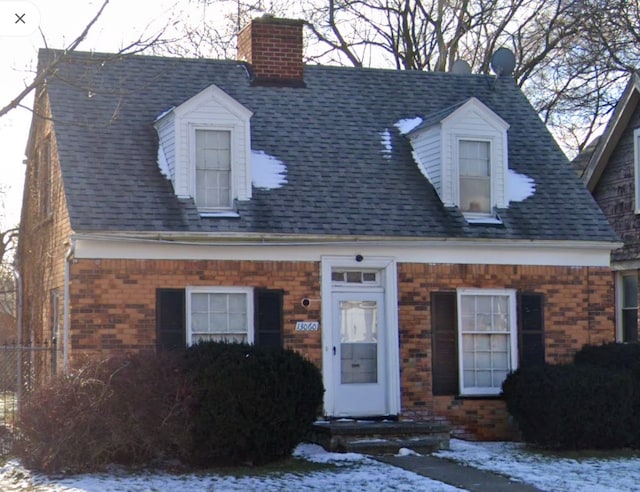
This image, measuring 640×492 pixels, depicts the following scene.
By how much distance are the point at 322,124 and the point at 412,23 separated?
50.1ft

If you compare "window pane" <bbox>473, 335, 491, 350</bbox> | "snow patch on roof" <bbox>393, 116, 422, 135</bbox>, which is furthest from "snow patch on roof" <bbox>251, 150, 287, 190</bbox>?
"window pane" <bbox>473, 335, 491, 350</bbox>

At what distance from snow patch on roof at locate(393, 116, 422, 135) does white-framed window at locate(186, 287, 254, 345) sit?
448cm

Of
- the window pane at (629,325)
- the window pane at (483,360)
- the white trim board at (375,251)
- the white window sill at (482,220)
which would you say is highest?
the white window sill at (482,220)

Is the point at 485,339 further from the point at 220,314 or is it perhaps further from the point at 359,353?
the point at 220,314

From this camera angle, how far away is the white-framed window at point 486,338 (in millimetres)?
17219

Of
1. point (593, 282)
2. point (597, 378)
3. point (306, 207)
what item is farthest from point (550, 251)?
point (306, 207)

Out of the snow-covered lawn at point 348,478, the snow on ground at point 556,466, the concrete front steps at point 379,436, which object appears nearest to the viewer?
the snow-covered lawn at point 348,478

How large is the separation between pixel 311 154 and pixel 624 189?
7.48 m

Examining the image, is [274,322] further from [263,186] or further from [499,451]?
[499,451]

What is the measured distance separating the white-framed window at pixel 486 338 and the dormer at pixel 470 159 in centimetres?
130

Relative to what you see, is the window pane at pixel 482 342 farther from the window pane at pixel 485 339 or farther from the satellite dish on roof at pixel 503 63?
the satellite dish on roof at pixel 503 63

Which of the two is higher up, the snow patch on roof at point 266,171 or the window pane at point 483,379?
the snow patch on roof at point 266,171

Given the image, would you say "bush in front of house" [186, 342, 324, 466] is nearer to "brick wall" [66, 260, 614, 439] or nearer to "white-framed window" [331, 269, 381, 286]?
"brick wall" [66, 260, 614, 439]

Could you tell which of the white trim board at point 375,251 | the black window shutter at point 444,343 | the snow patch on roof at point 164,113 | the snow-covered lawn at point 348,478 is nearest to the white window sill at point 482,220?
the white trim board at point 375,251
